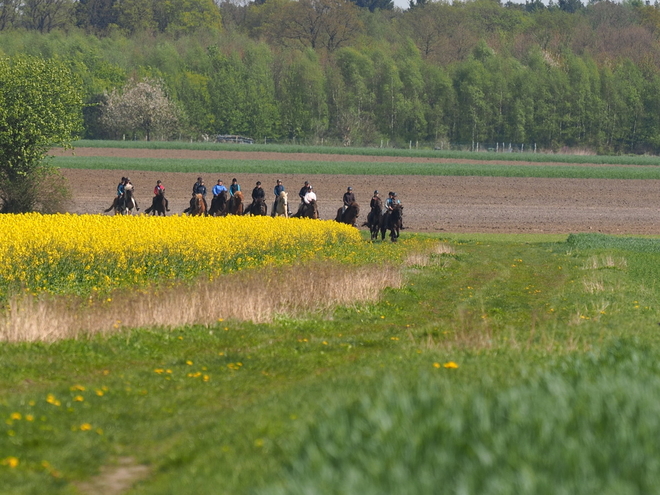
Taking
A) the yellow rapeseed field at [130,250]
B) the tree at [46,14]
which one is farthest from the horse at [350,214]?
the tree at [46,14]

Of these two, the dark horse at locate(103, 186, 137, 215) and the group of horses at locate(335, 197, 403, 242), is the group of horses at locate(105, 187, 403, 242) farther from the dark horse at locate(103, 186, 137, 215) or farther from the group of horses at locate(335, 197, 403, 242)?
the group of horses at locate(335, 197, 403, 242)

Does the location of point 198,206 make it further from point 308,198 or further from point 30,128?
point 30,128

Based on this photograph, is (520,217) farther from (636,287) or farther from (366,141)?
(366,141)

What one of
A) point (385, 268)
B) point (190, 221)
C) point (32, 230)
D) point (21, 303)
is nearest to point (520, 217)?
point (190, 221)

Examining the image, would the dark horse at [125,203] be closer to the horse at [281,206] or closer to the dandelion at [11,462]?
the horse at [281,206]

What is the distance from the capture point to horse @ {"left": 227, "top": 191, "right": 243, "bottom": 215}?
135ft

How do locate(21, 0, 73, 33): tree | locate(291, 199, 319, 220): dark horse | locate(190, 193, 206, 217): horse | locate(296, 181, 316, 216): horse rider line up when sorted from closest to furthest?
locate(291, 199, 319, 220): dark horse, locate(296, 181, 316, 216): horse rider, locate(190, 193, 206, 217): horse, locate(21, 0, 73, 33): tree

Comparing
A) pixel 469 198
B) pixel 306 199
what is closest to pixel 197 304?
pixel 306 199

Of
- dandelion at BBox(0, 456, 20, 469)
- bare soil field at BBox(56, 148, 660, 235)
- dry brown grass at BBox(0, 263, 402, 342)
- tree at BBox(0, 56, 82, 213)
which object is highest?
tree at BBox(0, 56, 82, 213)

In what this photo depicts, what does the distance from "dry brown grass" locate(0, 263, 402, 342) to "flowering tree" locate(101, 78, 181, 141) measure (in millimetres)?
94495

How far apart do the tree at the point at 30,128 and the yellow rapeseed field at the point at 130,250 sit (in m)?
15.0

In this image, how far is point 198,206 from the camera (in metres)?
42.1

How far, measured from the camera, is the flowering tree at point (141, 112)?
113 meters

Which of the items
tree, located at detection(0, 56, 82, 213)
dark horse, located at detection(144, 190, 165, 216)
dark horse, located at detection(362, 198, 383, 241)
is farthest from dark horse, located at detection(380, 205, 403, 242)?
tree, located at detection(0, 56, 82, 213)
